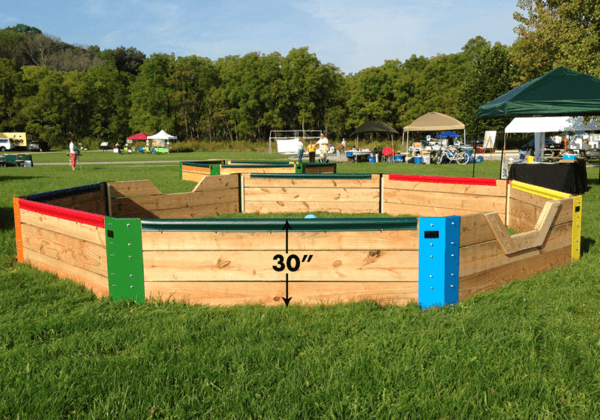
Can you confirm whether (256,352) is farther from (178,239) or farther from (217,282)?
(178,239)

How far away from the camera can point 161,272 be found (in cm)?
438

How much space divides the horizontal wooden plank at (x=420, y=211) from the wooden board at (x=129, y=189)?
5.16 metres

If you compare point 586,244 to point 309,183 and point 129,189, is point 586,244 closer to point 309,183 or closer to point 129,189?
point 309,183

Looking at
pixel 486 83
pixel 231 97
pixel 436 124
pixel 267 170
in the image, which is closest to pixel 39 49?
pixel 231 97

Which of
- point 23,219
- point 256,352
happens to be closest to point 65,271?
point 23,219

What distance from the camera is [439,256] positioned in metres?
4.31

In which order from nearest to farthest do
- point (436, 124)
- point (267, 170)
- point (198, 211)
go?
point (198, 211), point (267, 170), point (436, 124)

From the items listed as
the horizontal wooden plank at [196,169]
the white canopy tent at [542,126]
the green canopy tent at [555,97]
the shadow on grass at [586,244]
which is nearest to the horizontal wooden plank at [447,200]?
the shadow on grass at [586,244]

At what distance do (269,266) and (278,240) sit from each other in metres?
0.26

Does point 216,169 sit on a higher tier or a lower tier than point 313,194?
higher

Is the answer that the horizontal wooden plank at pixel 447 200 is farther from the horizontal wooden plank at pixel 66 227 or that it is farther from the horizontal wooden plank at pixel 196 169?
the horizontal wooden plank at pixel 196 169

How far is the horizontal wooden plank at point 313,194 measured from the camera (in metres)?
10.4

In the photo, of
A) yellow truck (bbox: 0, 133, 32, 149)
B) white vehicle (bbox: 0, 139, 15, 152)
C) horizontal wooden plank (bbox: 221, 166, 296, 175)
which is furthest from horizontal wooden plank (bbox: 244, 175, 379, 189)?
yellow truck (bbox: 0, 133, 32, 149)

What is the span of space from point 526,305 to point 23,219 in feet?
19.4
